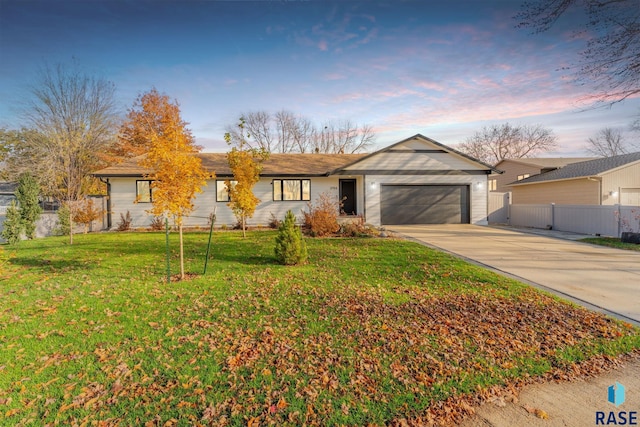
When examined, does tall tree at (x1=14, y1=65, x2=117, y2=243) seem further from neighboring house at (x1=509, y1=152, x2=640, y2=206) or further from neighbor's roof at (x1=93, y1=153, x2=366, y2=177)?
neighboring house at (x1=509, y1=152, x2=640, y2=206)

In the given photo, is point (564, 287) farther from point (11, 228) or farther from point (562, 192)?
point (11, 228)

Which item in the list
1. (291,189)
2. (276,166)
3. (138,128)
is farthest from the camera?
(138,128)

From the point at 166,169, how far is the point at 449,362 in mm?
6148

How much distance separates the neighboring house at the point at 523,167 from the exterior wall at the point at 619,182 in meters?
7.45

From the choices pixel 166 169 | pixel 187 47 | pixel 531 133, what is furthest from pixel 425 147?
pixel 531 133

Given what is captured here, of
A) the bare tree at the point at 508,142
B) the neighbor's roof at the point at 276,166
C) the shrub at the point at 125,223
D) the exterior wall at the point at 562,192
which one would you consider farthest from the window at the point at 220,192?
the bare tree at the point at 508,142

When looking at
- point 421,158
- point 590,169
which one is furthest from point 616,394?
point 590,169

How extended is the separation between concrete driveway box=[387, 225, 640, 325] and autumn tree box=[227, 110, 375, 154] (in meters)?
25.3

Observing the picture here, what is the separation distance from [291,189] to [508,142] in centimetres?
4134

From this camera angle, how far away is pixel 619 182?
55.6ft

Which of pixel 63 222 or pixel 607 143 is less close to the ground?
pixel 607 143

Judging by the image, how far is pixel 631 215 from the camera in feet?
38.6

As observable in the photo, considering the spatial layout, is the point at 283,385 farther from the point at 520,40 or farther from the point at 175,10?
the point at 520,40

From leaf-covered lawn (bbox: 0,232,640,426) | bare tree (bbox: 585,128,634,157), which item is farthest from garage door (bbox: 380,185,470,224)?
bare tree (bbox: 585,128,634,157)
